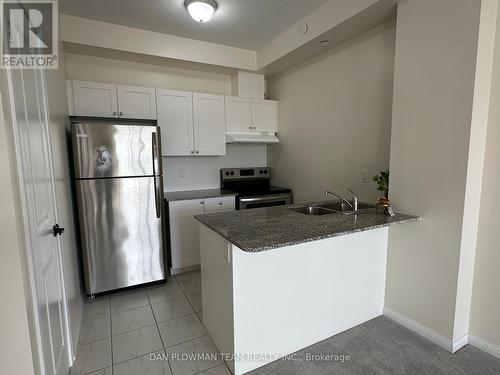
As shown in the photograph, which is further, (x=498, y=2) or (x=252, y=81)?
(x=252, y=81)

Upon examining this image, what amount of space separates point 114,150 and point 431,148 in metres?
2.62

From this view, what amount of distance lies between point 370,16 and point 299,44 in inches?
29.8

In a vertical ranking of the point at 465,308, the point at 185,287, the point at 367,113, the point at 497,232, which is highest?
the point at 367,113

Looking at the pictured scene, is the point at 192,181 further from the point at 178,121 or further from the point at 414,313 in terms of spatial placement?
the point at 414,313

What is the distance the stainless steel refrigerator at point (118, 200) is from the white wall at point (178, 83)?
82cm

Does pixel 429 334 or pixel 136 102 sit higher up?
pixel 136 102

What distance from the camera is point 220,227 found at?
176cm

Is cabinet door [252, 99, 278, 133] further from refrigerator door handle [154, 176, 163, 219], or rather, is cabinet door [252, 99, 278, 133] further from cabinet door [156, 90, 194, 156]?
refrigerator door handle [154, 176, 163, 219]

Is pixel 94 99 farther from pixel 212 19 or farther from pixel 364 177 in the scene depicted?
pixel 364 177

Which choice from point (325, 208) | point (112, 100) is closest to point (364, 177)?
point (325, 208)

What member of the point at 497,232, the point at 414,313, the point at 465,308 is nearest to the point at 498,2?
the point at 497,232

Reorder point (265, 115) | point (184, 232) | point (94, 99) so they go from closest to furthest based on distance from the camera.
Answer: point (94, 99)
point (184, 232)
point (265, 115)

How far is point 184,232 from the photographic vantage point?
314 centimetres

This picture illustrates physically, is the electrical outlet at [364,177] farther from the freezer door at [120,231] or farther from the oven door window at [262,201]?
the freezer door at [120,231]
